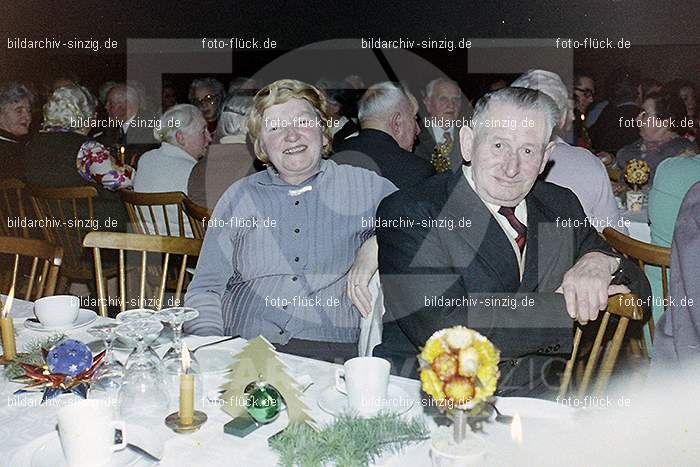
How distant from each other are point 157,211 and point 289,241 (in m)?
1.26

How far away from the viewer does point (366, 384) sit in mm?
1177

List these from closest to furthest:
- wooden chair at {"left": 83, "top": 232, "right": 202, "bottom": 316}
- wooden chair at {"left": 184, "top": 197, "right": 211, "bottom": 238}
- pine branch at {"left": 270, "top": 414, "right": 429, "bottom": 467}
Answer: pine branch at {"left": 270, "top": 414, "right": 429, "bottom": 467}, wooden chair at {"left": 83, "top": 232, "right": 202, "bottom": 316}, wooden chair at {"left": 184, "top": 197, "right": 211, "bottom": 238}

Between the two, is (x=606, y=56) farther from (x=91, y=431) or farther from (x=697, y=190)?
(x=91, y=431)

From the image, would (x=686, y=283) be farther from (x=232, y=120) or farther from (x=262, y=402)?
(x=232, y=120)

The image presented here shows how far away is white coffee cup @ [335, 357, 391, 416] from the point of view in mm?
1178

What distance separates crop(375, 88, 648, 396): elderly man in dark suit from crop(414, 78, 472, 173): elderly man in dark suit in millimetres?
2388

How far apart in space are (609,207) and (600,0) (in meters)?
4.54

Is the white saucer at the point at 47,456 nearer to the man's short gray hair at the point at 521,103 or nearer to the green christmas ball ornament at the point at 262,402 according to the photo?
the green christmas ball ornament at the point at 262,402

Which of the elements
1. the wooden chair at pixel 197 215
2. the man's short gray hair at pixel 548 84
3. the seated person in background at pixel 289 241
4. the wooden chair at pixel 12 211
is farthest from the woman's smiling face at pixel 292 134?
the wooden chair at pixel 12 211

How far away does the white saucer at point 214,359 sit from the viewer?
140 cm

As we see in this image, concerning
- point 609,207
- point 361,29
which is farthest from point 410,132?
point 361,29

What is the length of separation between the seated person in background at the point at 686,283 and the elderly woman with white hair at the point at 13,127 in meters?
3.16

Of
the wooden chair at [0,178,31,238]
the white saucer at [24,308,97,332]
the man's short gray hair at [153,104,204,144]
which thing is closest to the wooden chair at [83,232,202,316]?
the white saucer at [24,308,97,332]

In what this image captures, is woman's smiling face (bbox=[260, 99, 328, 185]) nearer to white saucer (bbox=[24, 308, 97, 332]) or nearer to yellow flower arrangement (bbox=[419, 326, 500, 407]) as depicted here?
white saucer (bbox=[24, 308, 97, 332])
